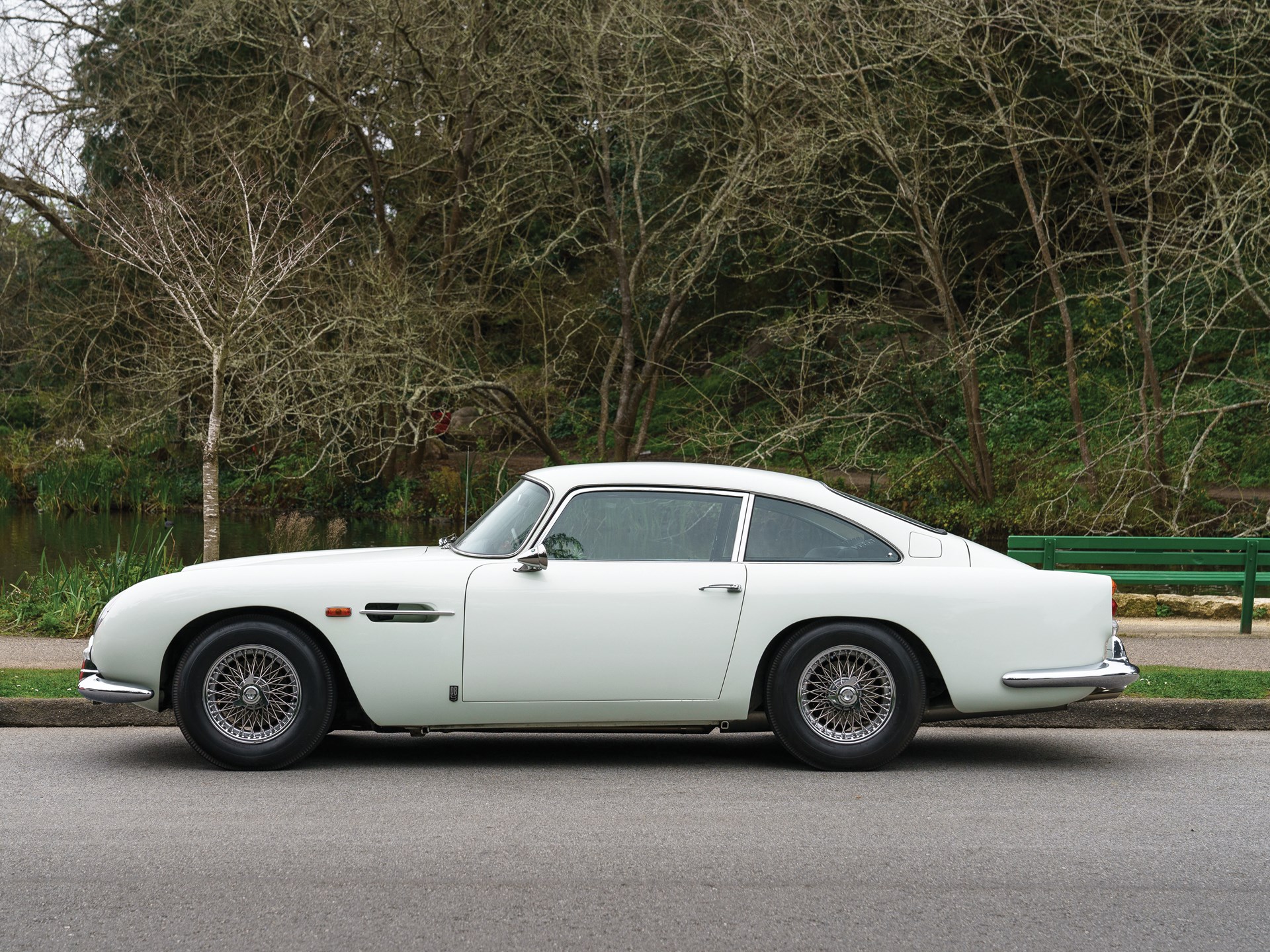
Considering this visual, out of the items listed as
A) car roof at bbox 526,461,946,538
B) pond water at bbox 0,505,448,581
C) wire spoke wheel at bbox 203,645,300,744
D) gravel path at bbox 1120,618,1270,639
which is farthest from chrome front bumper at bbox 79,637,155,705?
pond water at bbox 0,505,448,581

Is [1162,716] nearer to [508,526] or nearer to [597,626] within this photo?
[597,626]

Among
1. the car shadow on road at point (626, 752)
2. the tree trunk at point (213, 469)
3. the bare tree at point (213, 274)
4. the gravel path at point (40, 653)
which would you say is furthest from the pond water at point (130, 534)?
the car shadow on road at point (626, 752)

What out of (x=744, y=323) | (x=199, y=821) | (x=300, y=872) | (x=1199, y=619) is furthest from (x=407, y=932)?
(x=744, y=323)

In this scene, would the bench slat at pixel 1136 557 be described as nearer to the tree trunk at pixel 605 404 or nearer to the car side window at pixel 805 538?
the car side window at pixel 805 538

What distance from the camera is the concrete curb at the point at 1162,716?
7410 mm

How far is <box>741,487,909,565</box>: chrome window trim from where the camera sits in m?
6.26

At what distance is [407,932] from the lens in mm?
3881

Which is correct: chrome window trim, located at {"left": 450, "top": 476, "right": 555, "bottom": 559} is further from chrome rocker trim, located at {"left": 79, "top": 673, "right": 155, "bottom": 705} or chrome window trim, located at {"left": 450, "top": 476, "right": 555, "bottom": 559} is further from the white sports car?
chrome rocker trim, located at {"left": 79, "top": 673, "right": 155, "bottom": 705}

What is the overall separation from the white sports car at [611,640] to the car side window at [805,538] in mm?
16

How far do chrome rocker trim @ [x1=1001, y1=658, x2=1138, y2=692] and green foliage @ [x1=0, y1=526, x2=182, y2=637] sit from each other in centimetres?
706

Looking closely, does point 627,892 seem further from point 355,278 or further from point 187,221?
point 355,278

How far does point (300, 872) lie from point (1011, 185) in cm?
2420

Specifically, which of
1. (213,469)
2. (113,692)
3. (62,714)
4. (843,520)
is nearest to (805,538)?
(843,520)

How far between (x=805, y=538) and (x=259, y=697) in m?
2.74
